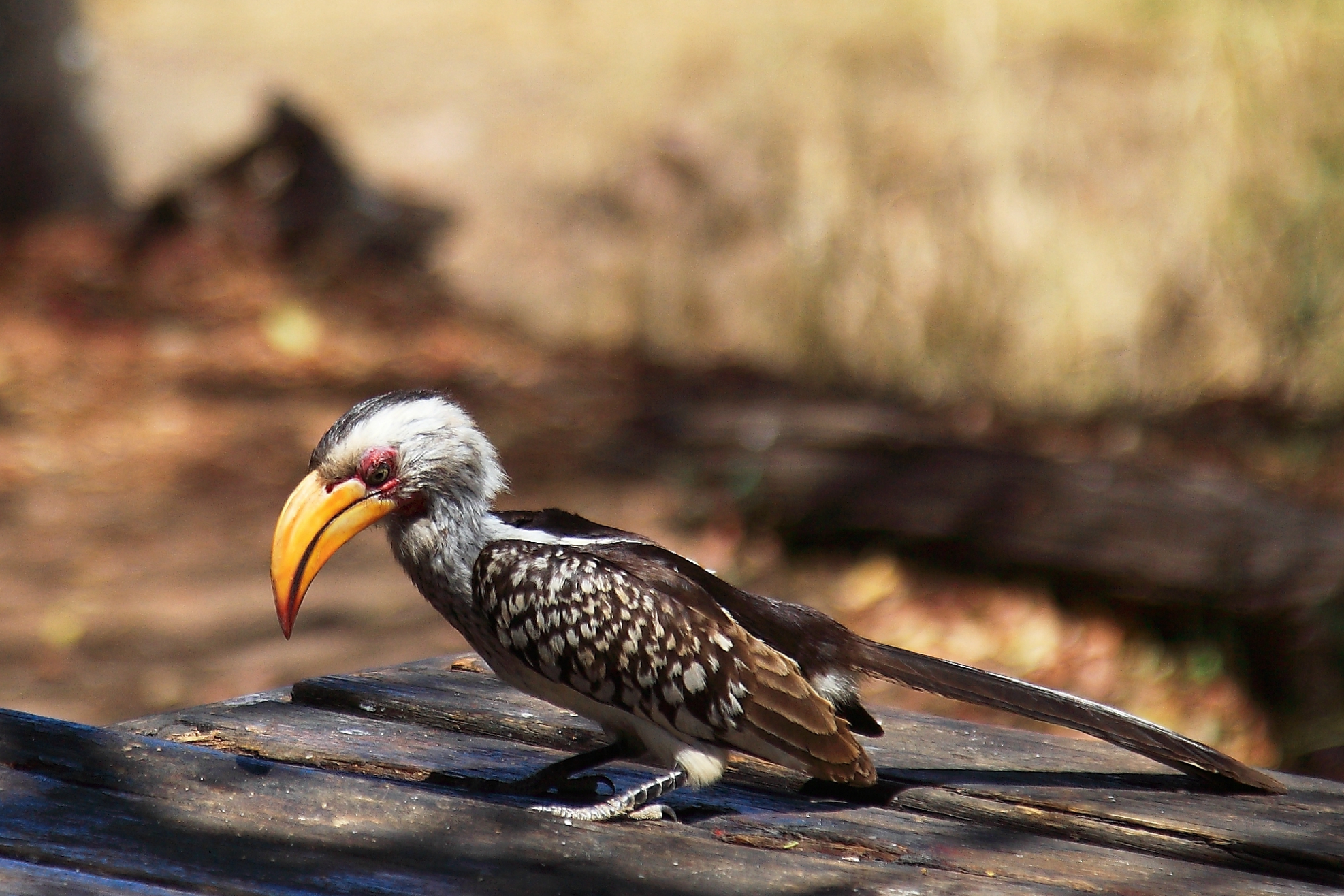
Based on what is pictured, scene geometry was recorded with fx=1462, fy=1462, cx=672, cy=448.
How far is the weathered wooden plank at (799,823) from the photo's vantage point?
230cm

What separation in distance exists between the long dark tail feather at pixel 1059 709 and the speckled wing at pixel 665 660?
277mm

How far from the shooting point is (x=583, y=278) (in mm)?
11664

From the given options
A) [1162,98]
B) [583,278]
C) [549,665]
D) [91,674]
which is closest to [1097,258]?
[1162,98]

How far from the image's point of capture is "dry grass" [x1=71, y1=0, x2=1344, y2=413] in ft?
26.9

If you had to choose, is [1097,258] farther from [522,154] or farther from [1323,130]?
[522,154]

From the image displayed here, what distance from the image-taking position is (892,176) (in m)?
9.38

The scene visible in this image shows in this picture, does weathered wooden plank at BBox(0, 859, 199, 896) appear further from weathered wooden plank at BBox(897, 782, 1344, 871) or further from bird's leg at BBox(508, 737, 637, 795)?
weathered wooden plank at BBox(897, 782, 1344, 871)

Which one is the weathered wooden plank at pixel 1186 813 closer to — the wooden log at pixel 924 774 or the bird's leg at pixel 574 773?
the wooden log at pixel 924 774

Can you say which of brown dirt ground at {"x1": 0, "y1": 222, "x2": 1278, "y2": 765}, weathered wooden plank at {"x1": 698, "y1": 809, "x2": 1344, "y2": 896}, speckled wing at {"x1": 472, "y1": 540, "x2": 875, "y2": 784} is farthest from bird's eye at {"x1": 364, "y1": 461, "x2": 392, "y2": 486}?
brown dirt ground at {"x1": 0, "y1": 222, "x2": 1278, "y2": 765}

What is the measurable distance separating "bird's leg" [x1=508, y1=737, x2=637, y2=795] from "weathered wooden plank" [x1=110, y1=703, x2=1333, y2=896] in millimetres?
59

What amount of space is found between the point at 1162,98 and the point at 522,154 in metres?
6.05

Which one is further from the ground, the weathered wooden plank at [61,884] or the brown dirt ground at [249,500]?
the brown dirt ground at [249,500]

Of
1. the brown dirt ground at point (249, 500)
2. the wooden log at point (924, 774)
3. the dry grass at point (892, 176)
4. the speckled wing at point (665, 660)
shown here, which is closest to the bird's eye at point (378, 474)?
the speckled wing at point (665, 660)

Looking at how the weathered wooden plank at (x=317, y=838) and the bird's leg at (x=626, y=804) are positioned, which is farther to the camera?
the bird's leg at (x=626, y=804)
